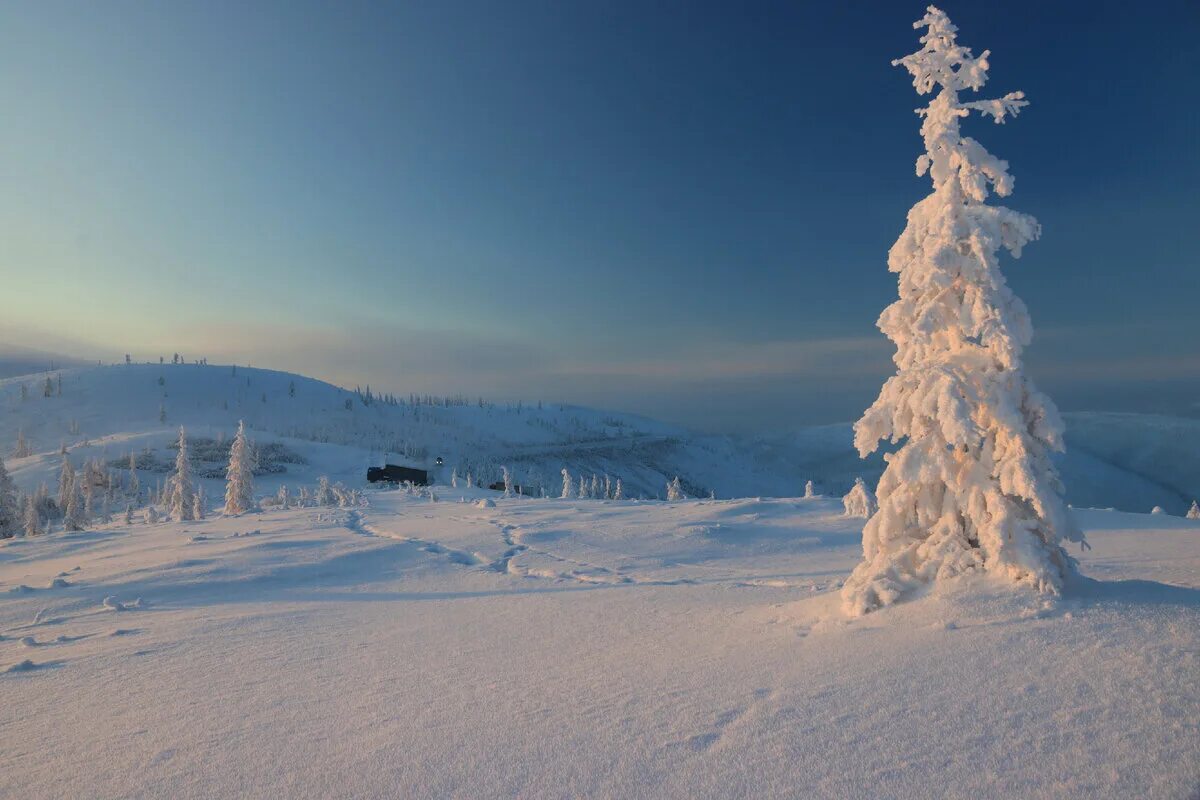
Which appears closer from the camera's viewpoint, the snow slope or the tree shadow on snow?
the snow slope

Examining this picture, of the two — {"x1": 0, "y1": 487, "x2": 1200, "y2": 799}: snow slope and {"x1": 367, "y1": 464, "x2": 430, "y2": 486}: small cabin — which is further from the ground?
{"x1": 0, "y1": 487, "x2": 1200, "y2": 799}: snow slope

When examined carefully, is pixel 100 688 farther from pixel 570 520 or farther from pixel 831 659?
pixel 570 520

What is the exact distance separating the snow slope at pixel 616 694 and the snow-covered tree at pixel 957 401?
689 millimetres

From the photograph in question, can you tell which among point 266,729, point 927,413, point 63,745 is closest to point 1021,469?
point 927,413

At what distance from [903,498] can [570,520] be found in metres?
15.7

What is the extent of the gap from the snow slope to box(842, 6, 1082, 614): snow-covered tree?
69 centimetres

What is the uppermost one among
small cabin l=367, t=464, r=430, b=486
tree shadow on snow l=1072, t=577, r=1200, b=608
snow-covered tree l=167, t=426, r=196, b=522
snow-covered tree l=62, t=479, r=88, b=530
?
tree shadow on snow l=1072, t=577, r=1200, b=608

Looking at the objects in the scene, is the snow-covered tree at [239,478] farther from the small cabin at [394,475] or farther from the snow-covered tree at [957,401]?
the small cabin at [394,475]

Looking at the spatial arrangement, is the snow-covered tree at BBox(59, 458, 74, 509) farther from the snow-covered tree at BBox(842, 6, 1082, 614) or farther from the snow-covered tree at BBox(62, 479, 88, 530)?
the snow-covered tree at BBox(842, 6, 1082, 614)

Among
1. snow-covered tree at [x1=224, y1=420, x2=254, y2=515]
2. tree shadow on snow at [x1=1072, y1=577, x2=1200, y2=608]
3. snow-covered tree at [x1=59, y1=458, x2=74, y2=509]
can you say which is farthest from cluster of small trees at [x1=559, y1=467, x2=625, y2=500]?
snow-covered tree at [x1=59, y1=458, x2=74, y2=509]

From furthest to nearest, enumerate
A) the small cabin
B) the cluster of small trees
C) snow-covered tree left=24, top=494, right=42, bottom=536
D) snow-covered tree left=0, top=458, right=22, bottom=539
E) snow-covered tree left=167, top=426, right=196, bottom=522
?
the small cabin
the cluster of small trees
snow-covered tree left=24, top=494, right=42, bottom=536
snow-covered tree left=167, top=426, right=196, bottom=522
snow-covered tree left=0, top=458, right=22, bottom=539

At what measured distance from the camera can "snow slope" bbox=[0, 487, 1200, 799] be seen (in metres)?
4.23

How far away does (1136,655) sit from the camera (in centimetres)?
529

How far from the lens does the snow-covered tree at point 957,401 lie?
A: 752 cm
